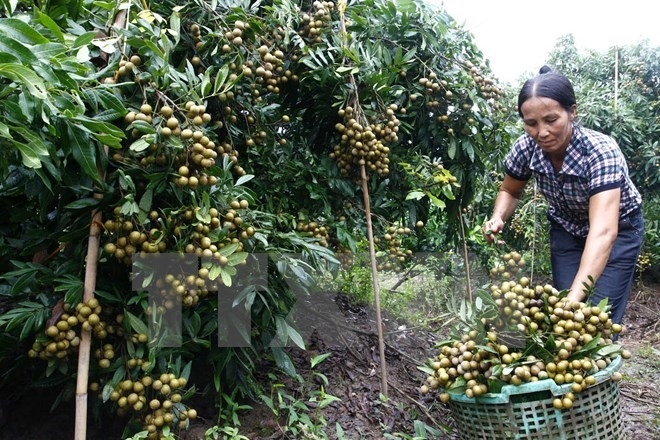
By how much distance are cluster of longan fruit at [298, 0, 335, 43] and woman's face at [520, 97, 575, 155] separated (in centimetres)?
98

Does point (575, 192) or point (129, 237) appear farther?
point (575, 192)

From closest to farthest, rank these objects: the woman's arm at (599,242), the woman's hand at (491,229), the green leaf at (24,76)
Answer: the green leaf at (24,76) → the woman's arm at (599,242) → the woman's hand at (491,229)

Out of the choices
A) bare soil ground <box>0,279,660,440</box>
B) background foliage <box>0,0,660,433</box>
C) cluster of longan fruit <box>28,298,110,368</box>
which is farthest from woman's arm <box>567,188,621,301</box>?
cluster of longan fruit <box>28,298,110,368</box>

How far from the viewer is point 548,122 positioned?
216 centimetres

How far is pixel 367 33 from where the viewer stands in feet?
9.40

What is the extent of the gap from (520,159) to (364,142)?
0.78 metres

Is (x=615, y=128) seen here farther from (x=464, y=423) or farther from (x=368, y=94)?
(x=464, y=423)

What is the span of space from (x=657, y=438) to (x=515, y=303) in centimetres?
141

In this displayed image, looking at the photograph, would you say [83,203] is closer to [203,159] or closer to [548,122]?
[203,159]

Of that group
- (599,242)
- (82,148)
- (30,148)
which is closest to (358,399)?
(599,242)

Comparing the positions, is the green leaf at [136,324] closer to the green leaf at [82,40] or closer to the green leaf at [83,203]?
the green leaf at [83,203]

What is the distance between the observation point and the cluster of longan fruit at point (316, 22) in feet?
8.07

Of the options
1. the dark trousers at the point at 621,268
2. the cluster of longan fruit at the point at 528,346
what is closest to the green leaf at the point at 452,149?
the dark trousers at the point at 621,268

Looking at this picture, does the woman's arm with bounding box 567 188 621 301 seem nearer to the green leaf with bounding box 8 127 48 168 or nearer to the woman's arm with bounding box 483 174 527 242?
the woman's arm with bounding box 483 174 527 242
